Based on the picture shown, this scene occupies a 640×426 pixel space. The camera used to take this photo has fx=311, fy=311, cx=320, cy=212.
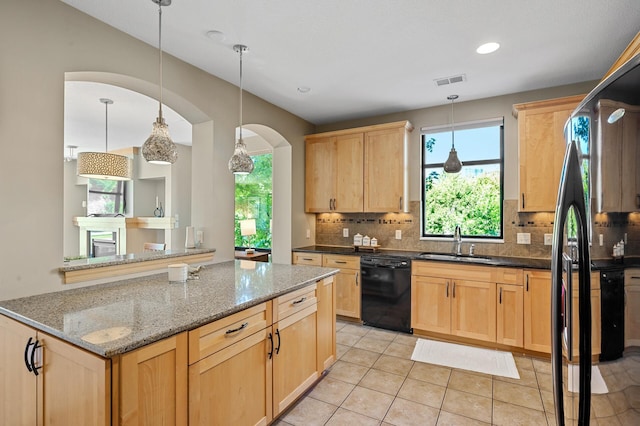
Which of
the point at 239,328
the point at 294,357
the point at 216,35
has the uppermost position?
the point at 216,35

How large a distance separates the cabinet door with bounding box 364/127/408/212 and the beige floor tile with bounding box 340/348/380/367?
1.74 meters

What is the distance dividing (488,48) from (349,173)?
215 cm

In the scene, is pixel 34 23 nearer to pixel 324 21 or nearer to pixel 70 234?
pixel 324 21

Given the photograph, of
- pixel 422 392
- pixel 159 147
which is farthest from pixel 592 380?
pixel 159 147

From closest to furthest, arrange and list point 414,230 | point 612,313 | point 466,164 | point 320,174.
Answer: point 612,313 < point 466,164 < point 414,230 < point 320,174

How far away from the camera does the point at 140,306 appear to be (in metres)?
1.64

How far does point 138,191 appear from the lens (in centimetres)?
699

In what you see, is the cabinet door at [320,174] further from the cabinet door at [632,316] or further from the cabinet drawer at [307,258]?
the cabinet door at [632,316]

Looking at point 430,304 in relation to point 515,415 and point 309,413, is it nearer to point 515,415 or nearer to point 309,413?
point 515,415

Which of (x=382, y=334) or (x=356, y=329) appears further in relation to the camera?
(x=356, y=329)

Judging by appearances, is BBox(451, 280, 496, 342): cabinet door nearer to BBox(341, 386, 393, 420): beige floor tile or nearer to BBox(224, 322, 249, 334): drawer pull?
BBox(341, 386, 393, 420): beige floor tile

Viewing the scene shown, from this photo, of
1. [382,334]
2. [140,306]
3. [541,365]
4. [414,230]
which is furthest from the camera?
[414,230]

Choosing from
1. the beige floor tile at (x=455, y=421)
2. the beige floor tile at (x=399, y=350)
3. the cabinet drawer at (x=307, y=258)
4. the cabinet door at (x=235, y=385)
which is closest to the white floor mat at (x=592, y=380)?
the beige floor tile at (x=455, y=421)

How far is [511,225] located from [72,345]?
4033mm
